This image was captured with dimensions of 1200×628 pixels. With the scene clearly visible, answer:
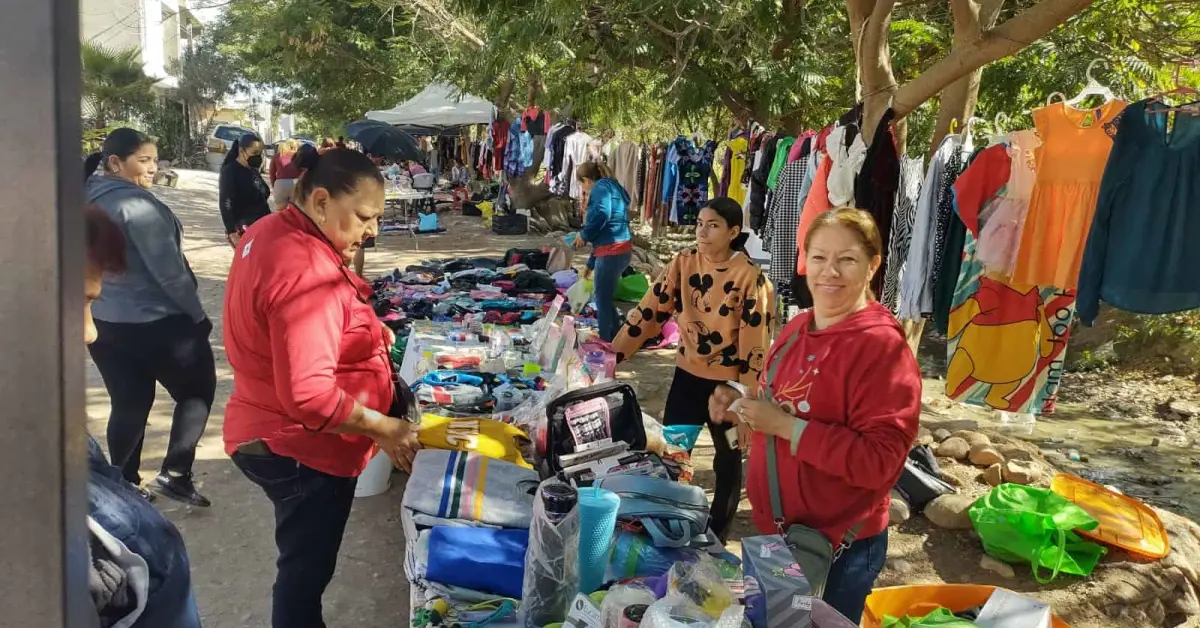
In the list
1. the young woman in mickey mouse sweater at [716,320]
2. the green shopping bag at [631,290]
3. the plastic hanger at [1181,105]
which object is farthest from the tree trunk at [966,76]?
the green shopping bag at [631,290]

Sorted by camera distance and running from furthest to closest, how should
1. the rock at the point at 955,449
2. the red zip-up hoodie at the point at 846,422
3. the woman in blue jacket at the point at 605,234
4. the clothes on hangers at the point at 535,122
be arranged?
the clothes on hangers at the point at 535,122
the woman in blue jacket at the point at 605,234
the rock at the point at 955,449
the red zip-up hoodie at the point at 846,422

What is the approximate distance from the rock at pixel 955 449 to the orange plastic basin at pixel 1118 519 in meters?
0.81

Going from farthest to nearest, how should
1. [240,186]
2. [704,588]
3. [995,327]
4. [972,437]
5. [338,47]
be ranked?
1. [338,47]
2. [240,186]
3. [972,437]
4. [995,327]
5. [704,588]

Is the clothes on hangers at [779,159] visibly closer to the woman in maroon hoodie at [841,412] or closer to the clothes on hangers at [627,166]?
the woman in maroon hoodie at [841,412]

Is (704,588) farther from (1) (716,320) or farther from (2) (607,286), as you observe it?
(2) (607,286)

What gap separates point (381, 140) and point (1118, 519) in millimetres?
11432

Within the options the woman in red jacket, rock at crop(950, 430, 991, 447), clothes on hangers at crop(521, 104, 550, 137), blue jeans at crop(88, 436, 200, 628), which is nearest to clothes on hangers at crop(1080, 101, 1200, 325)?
rock at crop(950, 430, 991, 447)

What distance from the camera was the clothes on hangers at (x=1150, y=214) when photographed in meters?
3.09

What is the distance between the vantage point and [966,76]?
461cm

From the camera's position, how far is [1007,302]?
13.1 feet

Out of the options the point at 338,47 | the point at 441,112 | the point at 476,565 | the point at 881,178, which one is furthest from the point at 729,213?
the point at 338,47

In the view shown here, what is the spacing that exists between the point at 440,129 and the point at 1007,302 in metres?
14.8

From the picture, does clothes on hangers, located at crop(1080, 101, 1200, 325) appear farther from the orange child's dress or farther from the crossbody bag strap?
the crossbody bag strap

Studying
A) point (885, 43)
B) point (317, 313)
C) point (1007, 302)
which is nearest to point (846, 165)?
point (885, 43)
